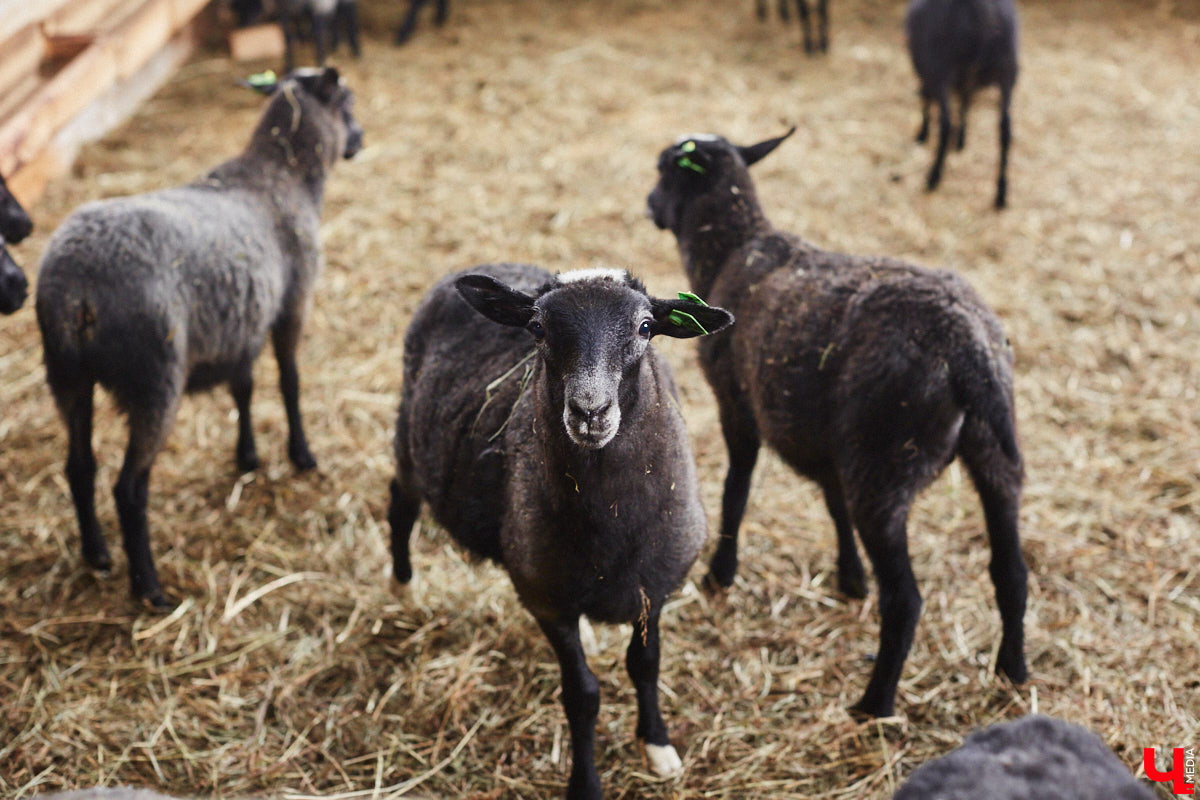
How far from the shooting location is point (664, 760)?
129 inches

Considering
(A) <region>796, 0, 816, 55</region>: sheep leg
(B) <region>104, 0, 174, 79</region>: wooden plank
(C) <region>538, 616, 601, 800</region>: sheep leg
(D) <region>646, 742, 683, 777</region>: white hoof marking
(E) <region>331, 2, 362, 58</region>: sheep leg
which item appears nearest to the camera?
(C) <region>538, 616, 601, 800</region>: sheep leg

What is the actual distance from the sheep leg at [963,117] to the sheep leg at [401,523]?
204 inches

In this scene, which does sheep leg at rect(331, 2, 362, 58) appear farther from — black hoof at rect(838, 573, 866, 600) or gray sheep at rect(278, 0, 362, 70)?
black hoof at rect(838, 573, 866, 600)

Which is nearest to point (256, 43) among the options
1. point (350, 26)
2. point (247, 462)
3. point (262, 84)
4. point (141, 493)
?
point (350, 26)

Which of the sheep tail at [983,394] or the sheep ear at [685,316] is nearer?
the sheep ear at [685,316]

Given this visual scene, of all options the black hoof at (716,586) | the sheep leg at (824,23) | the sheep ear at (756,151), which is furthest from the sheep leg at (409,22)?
the black hoof at (716,586)

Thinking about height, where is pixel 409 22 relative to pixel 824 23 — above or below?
above

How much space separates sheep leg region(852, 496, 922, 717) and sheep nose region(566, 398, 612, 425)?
119 centimetres

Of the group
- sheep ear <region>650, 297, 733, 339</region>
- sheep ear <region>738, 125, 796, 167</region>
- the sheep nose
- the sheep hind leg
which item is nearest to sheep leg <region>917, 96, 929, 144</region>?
sheep ear <region>738, 125, 796, 167</region>

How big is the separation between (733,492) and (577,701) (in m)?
1.28

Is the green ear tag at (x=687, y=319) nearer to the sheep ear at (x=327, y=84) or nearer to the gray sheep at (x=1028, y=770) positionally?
the gray sheep at (x=1028, y=770)

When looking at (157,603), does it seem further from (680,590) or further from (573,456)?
(573,456)

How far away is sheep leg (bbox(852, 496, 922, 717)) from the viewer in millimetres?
3131

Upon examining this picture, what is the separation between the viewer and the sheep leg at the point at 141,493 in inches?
150
